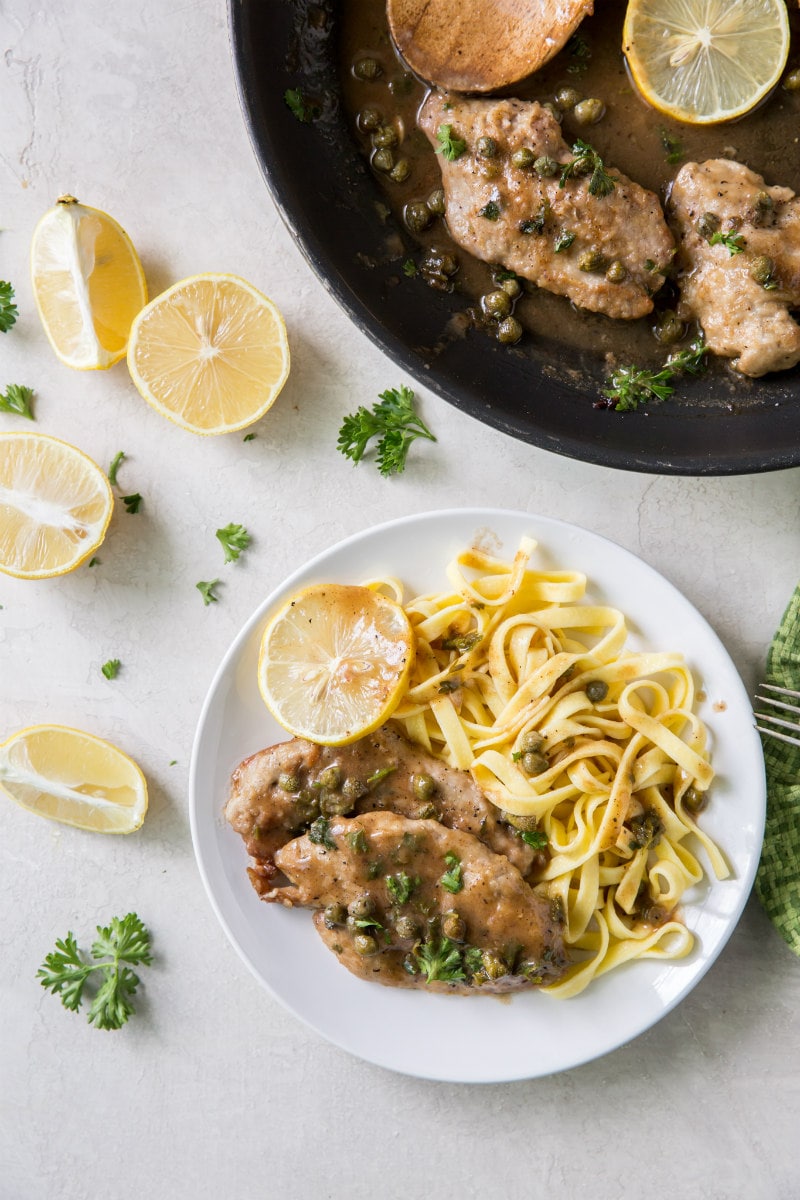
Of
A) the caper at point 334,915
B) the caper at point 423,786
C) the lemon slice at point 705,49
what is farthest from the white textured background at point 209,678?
the lemon slice at point 705,49

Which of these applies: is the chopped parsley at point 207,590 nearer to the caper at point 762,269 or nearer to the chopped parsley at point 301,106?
the chopped parsley at point 301,106

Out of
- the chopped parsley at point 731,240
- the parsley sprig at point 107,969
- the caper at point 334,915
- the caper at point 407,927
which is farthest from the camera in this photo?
the parsley sprig at point 107,969

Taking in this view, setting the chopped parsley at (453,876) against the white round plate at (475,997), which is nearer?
the chopped parsley at (453,876)

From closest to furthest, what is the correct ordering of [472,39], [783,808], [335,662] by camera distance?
[472,39] → [335,662] → [783,808]

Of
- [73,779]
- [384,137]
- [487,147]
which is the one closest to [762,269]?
[487,147]

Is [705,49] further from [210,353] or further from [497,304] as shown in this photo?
[210,353]

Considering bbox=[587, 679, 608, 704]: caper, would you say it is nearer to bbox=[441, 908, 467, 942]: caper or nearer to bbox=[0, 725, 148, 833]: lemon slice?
bbox=[441, 908, 467, 942]: caper
